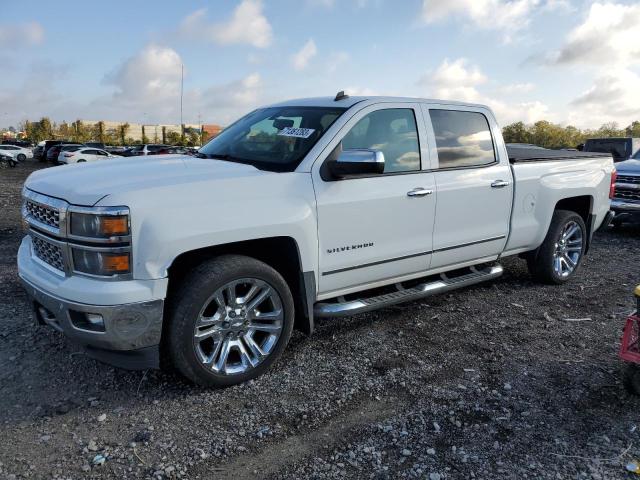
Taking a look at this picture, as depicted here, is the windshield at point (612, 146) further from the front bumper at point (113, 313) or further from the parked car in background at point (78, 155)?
the parked car in background at point (78, 155)

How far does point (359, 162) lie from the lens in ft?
11.1

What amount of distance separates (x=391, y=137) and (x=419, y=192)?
0.49 metres

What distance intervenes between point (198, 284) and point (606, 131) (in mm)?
61784

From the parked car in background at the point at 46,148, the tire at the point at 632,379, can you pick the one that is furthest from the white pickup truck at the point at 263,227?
the parked car in background at the point at 46,148

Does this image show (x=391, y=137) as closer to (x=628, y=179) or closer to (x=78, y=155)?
(x=628, y=179)

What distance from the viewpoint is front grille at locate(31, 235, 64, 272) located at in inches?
122

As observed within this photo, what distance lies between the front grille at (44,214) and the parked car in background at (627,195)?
9382mm

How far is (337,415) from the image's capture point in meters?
3.11

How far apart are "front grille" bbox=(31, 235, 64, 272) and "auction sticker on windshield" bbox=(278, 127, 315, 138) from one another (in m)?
1.78

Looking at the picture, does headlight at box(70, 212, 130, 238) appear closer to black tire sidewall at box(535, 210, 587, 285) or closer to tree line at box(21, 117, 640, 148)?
black tire sidewall at box(535, 210, 587, 285)

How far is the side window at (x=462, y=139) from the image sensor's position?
435 centimetres

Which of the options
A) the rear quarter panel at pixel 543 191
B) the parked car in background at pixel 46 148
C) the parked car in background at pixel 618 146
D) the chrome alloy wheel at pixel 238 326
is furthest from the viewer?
the parked car in background at pixel 46 148

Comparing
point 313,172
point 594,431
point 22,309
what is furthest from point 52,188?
point 594,431

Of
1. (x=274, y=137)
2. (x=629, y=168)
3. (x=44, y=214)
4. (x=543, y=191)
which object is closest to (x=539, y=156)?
(x=543, y=191)
